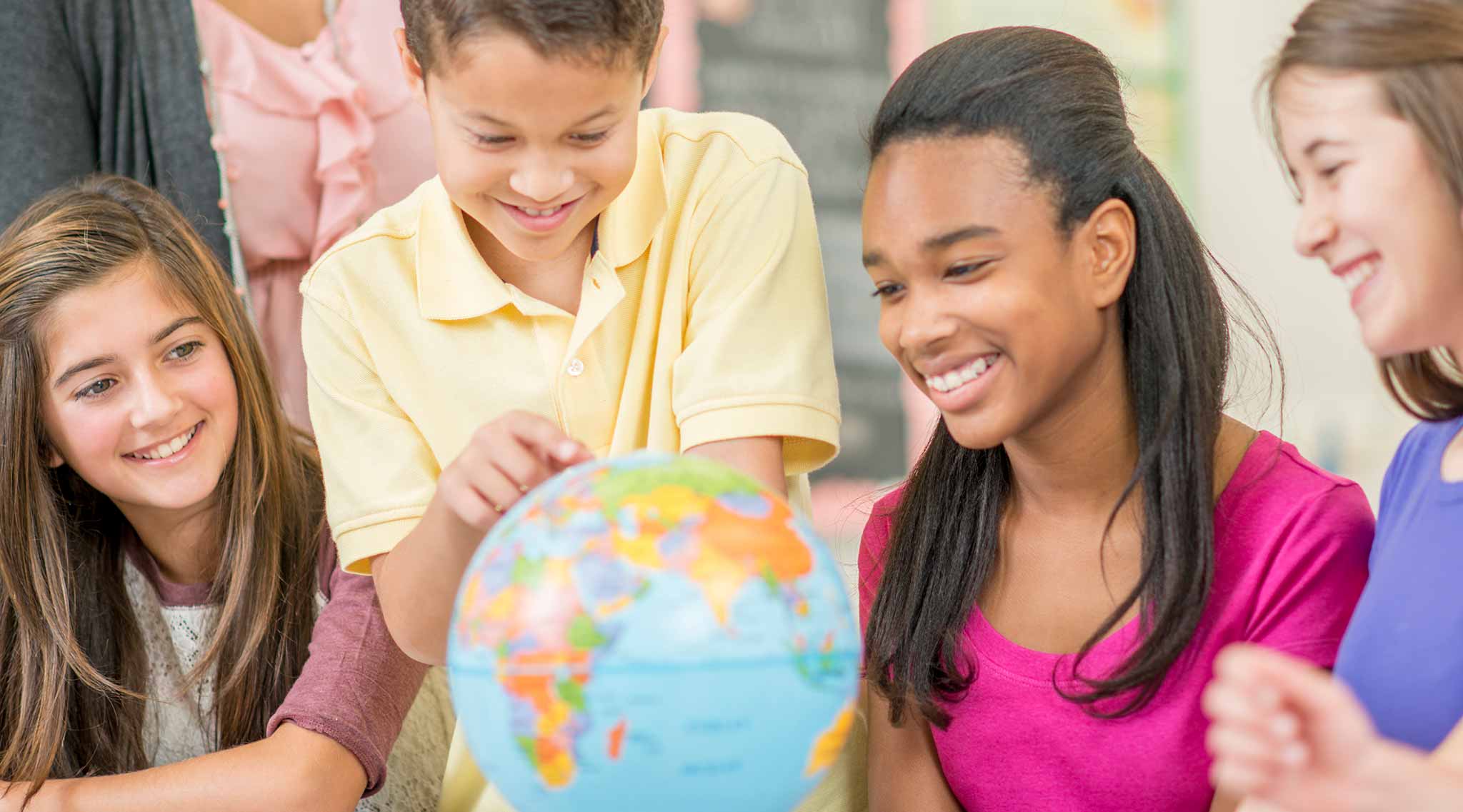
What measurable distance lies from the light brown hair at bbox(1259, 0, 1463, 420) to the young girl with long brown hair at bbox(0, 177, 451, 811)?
4.68 ft

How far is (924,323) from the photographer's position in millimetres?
1615

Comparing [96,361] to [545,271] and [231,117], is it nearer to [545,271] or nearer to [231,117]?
[231,117]

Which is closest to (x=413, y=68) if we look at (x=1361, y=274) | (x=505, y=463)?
(x=505, y=463)

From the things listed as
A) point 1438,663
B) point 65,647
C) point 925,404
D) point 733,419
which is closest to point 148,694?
point 65,647

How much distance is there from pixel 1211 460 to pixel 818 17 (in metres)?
3.28

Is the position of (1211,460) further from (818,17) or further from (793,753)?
(818,17)

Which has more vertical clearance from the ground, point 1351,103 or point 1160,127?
point 1351,103

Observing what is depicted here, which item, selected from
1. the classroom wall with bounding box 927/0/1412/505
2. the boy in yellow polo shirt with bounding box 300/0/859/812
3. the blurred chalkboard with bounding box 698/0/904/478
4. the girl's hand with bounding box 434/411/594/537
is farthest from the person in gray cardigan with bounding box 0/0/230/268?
the classroom wall with bounding box 927/0/1412/505

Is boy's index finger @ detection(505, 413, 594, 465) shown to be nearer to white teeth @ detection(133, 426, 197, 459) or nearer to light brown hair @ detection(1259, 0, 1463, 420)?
light brown hair @ detection(1259, 0, 1463, 420)

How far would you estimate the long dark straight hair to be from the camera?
64.0 inches

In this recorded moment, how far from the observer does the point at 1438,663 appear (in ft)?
4.51

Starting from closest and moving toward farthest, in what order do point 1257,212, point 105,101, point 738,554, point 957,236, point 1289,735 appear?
point 1289,735
point 738,554
point 957,236
point 105,101
point 1257,212

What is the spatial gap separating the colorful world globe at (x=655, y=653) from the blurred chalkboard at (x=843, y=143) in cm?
346

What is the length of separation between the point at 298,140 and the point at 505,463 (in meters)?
1.33
